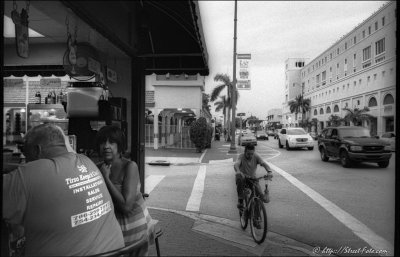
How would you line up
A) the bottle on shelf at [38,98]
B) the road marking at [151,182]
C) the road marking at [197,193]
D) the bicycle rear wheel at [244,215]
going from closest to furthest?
the bicycle rear wheel at [244,215] → the bottle on shelf at [38,98] → the road marking at [197,193] → the road marking at [151,182]

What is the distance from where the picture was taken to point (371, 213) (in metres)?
7.67

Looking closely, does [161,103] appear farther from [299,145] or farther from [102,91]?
[102,91]

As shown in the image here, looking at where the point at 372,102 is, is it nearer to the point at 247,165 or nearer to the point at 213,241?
the point at 247,165

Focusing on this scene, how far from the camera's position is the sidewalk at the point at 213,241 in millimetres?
5098

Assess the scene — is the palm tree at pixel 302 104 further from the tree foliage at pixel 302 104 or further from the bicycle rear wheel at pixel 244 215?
the bicycle rear wheel at pixel 244 215

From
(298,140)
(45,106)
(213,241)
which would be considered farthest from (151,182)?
(298,140)

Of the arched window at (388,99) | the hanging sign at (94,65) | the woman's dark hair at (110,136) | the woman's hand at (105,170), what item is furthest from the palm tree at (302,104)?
the woman's hand at (105,170)

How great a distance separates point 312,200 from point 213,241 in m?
4.36

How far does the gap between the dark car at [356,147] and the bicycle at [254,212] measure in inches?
405

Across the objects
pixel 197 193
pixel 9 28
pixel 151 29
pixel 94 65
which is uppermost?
pixel 151 29

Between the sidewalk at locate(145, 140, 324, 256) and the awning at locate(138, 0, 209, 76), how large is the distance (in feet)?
10.7

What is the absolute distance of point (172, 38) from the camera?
7.11m

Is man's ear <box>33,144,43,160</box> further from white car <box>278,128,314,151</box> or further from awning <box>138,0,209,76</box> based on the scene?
white car <box>278,128,314,151</box>

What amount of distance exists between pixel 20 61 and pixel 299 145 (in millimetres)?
21930
